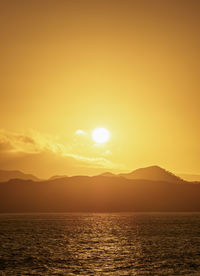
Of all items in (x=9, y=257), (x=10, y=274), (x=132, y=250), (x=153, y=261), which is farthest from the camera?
(x=132, y=250)

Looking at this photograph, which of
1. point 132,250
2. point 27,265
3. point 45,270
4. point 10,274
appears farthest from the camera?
point 132,250

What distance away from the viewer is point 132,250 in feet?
299

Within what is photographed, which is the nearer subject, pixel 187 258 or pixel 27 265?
pixel 27 265

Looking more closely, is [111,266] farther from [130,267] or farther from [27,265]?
[27,265]

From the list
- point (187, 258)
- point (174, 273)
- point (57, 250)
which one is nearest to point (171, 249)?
point (187, 258)

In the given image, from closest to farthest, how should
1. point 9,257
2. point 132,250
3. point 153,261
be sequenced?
point 153,261 < point 9,257 < point 132,250

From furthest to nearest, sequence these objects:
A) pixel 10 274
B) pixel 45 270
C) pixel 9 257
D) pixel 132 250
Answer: pixel 132 250, pixel 9 257, pixel 45 270, pixel 10 274

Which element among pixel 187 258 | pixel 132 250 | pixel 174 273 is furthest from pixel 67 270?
pixel 132 250

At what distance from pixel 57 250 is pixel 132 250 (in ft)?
58.1

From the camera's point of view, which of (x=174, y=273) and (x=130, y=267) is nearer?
(x=174, y=273)

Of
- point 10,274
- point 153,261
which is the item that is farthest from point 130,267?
point 10,274

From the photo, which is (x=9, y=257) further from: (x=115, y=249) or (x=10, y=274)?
(x=115, y=249)

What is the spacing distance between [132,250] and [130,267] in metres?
26.6

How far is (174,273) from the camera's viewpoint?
191 ft
